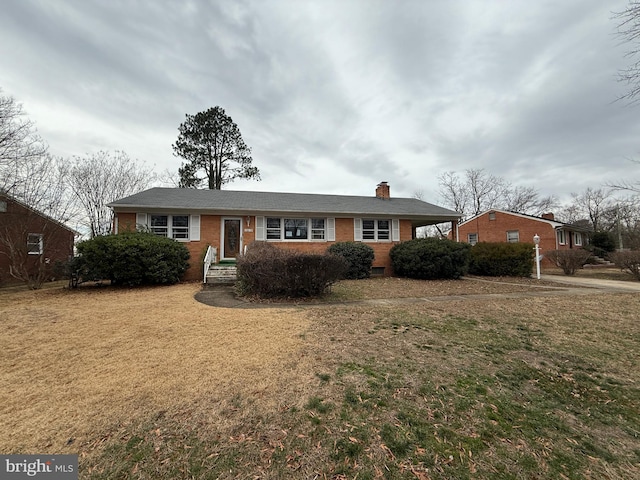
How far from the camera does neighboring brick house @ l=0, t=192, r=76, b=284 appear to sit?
1246cm

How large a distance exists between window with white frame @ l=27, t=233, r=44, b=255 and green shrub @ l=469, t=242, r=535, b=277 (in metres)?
22.3

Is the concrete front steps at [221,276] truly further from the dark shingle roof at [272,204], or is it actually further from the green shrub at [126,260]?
the dark shingle roof at [272,204]

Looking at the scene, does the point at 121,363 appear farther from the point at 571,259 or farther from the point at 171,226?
the point at 571,259

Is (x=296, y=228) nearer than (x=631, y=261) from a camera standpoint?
No

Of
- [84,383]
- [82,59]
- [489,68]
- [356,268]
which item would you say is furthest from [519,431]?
[82,59]

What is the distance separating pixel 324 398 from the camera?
293cm

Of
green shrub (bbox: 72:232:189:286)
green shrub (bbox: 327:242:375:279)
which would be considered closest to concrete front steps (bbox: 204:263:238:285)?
green shrub (bbox: 72:232:189:286)

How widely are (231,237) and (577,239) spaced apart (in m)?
31.4

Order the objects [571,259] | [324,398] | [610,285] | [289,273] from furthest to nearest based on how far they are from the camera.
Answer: [571,259]
[610,285]
[289,273]
[324,398]

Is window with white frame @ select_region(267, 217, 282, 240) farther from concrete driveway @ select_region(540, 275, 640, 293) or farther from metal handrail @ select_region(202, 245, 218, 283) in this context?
concrete driveway @ select_region(540, 275, 640, 293)

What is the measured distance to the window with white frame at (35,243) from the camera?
13570 mm

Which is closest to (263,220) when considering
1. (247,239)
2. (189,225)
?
(247,239)

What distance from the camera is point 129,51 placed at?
9.87 m

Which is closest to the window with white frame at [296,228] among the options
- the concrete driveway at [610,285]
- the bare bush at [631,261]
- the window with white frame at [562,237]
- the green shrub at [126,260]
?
the green shrub at [126,260]
